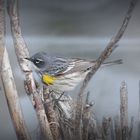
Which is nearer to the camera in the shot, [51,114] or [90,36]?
[90,36]

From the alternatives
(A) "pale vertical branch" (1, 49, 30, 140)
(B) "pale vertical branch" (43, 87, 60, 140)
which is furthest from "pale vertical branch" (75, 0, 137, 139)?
(A) "pale vertical branch" (1, 49, 30, 140)

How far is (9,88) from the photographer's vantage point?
2076 mm

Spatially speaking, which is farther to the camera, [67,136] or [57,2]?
[67,136]

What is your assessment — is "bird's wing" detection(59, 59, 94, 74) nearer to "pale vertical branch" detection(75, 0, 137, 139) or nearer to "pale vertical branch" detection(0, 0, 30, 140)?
"pale vertical branch" detection(75, 0, 137, 139)

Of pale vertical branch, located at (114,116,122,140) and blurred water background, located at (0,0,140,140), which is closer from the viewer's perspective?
blurred water background, located at (0,0,140,140)

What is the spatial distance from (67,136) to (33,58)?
1.44 feet

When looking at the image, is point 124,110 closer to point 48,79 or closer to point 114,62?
point 114,62

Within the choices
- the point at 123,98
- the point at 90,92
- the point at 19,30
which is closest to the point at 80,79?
the point at 90,92

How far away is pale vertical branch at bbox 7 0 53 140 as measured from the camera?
6.60ft

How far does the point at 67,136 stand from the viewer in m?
2.15

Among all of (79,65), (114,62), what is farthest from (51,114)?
(114,62)

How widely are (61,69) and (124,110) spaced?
370mm

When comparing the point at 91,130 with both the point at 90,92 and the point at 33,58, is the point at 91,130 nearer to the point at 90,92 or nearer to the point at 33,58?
the point at 90,92

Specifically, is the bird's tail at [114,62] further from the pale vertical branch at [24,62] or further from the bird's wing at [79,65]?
the pale vertical branch at [24,62]
